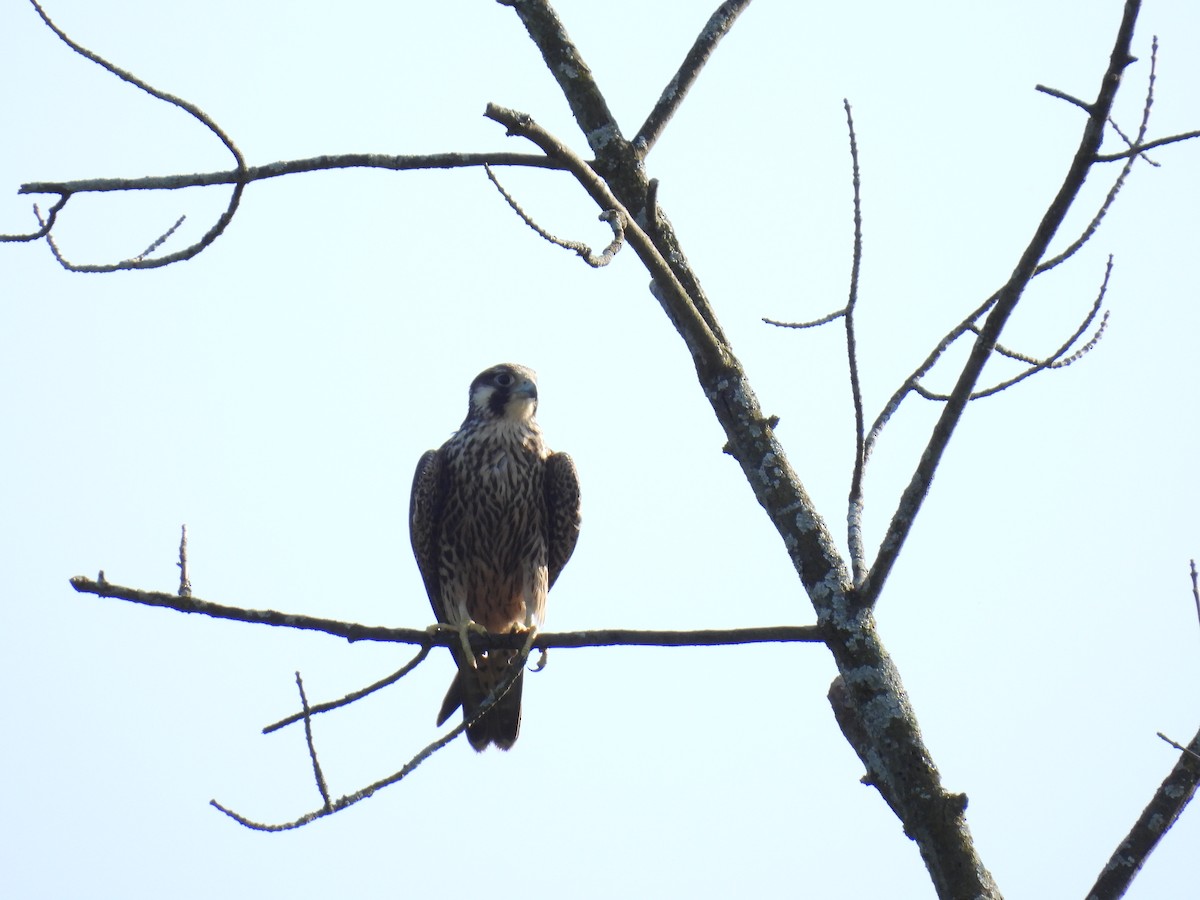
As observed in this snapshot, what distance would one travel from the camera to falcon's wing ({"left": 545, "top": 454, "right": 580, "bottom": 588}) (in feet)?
16.4

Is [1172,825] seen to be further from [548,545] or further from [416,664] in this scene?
[548,545]

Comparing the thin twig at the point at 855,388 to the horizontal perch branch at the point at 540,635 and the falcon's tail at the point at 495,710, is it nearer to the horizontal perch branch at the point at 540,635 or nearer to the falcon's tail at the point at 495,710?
the horizontal perch branch at the point at 540,635

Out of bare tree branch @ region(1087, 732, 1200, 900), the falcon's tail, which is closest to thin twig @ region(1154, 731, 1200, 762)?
bare tree branch @ region(1087, 732, 1200, 900)

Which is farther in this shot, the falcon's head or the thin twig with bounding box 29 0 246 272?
the falcon's head

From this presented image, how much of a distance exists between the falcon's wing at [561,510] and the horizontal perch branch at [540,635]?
2.21 meters

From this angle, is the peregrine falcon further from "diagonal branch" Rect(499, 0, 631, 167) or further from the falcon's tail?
"diagonal branch" Rect(499, 0, 631, 167)

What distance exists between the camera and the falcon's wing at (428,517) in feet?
16.2

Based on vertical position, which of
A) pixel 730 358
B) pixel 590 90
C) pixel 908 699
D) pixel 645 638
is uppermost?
pixel 590 90

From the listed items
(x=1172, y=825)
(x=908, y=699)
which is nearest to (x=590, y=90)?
(x=908, y=699)

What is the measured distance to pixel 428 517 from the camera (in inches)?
194

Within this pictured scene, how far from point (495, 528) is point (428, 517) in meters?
0.26

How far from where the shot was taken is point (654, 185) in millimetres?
2510

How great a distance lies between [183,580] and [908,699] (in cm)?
140

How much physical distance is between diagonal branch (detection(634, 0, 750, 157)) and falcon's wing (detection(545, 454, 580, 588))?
201cm
